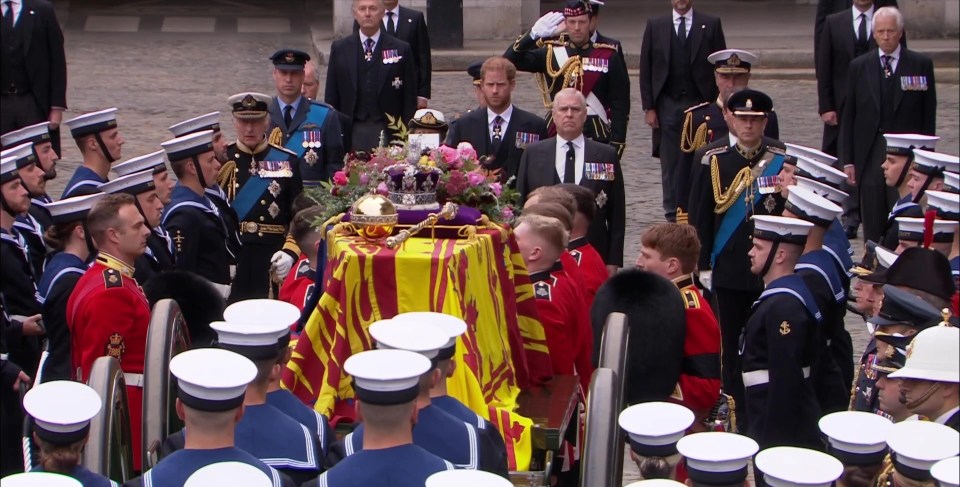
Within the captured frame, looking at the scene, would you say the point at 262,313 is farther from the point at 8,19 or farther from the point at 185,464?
the point at 8,19

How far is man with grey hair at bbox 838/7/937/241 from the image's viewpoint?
11703 mm

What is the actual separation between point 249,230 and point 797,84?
1214cm

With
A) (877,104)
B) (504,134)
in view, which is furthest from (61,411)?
(877,104)

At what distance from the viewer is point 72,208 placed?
7.18 metres

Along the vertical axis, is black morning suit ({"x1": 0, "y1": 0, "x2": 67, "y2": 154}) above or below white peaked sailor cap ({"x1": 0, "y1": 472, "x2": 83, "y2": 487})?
above

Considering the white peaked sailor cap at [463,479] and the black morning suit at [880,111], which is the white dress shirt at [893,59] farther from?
the white peaked sailor cap at [463,479]

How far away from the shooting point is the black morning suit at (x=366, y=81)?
1191cm

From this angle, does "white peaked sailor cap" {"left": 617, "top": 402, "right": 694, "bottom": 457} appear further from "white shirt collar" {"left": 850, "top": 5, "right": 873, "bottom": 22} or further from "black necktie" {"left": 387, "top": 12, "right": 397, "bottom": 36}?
"white shirt collar" {"left": 850, "top": 5, "right": 873, "bottom": 22}

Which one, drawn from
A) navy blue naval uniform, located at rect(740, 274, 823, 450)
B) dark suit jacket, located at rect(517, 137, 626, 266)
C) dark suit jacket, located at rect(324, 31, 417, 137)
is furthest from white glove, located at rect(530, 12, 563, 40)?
navy blue naval uniform, located at rect(740, 274, 823, 450)

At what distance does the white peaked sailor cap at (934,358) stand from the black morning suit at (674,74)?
785 centimetres

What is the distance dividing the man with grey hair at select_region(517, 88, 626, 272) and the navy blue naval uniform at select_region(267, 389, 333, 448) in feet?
13.2

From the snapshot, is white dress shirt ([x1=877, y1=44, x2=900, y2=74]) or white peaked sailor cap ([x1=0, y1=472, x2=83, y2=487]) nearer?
white peaked sailor cap ([x1=0, y1=472, x2=83, y2=487])

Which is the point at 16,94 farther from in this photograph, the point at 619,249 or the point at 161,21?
the point at 161,21

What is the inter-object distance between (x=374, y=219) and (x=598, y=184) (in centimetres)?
323
